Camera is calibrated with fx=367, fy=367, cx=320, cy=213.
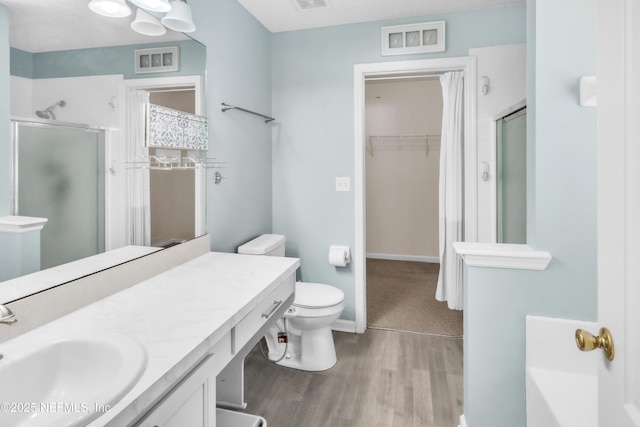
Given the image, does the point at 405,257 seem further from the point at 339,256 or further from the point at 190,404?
the point at 190,404

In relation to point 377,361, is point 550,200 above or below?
above

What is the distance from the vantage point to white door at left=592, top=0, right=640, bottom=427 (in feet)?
2.05

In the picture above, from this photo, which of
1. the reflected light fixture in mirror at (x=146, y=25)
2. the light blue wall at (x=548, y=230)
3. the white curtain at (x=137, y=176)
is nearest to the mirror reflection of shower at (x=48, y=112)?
the white curtain at (x=137, y=176)

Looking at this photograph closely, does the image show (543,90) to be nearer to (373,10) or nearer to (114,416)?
(373,10)

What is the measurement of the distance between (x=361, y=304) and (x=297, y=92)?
5.65 ft

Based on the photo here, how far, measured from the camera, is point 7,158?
99cm

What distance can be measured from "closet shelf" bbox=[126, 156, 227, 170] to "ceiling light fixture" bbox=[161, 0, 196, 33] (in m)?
0.60

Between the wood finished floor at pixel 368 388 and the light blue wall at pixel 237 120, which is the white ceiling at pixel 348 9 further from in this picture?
the wood finished floor at pixel 368 388

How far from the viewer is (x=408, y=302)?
342 centimetres

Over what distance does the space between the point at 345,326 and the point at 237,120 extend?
1714 millimetres

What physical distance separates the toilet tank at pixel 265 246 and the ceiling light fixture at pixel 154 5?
1.37 metres

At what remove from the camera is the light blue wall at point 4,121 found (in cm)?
99

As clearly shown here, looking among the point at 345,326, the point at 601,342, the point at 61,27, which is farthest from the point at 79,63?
the point at 345,326

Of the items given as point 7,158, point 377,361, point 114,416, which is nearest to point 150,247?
point 7,158
